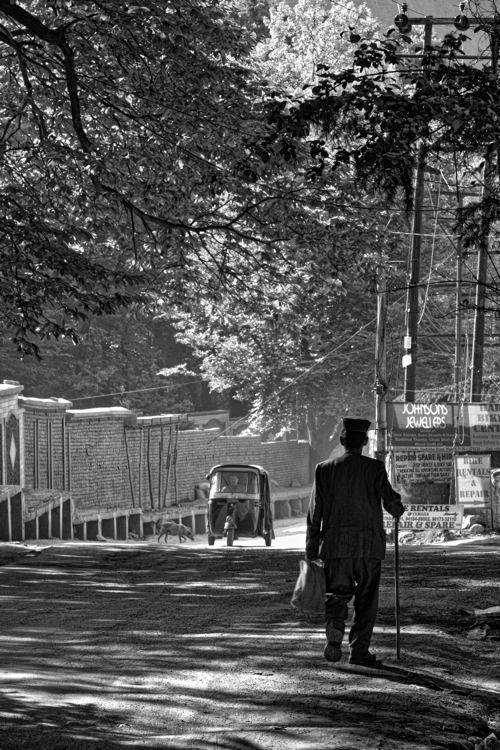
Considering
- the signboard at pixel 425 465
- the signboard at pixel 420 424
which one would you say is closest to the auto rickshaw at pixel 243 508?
the signboard at pixel 425 465

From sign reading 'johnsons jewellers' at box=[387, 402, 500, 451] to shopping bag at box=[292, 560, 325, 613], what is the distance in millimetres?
17479

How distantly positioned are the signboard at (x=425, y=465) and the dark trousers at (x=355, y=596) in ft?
57.7

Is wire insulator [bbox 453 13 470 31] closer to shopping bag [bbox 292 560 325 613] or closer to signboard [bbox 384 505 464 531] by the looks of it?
shopping bag [bbox 292 560 325 613]

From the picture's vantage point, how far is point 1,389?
91.4ft

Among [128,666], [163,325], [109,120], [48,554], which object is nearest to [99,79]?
[109,120]

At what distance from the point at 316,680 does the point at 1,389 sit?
20.4 metres

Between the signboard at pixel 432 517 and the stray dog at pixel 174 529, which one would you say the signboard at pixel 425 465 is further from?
the stray dog at pixel 174 529

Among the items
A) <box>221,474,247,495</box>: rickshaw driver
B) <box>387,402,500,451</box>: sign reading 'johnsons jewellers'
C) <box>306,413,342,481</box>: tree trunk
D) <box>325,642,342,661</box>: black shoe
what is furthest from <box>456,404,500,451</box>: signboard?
<box>306,413,342,481</box>: tree trunk

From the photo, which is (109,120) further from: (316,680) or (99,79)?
(316,680)

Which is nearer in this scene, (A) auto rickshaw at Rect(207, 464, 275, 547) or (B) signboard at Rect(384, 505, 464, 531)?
(B) signboard at Rect(384, 505, 464, 531)

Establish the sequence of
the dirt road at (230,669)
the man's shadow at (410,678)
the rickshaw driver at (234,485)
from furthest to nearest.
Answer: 1. the rickshaw driver at (234,485)
2. the man's shadow at (410,678)
3. the dirt road at (230,669)

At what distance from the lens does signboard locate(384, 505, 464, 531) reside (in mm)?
24969

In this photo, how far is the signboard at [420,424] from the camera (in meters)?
26.2

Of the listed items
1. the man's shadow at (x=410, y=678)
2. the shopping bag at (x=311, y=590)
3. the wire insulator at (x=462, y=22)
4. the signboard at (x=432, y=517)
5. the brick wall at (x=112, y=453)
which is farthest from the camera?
the brick wall at (x=112, y=453)
